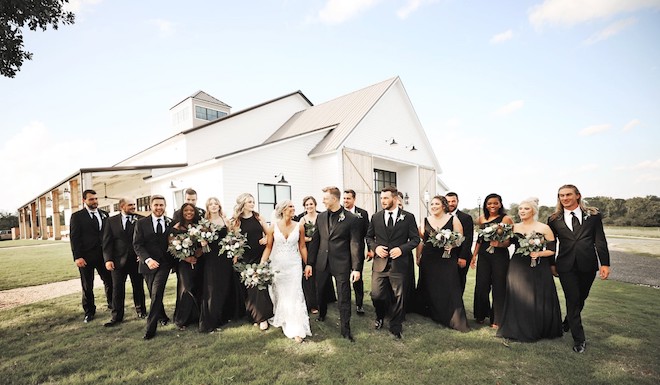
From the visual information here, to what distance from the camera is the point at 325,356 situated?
4.40 meters

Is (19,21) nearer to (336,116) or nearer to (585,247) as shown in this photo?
(585,247)

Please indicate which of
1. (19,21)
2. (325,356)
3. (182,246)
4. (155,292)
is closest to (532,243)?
(325,356)

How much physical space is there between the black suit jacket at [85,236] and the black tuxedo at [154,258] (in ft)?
4.51

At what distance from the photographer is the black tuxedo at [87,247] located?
237 inches

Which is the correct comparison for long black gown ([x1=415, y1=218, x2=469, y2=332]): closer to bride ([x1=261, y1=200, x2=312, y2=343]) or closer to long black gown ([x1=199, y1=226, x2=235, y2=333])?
bride ([x1=261, y1=200, x2=312, y2=343])

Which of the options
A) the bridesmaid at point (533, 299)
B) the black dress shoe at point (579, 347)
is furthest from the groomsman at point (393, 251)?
the black dress shoe at point (579, 347)

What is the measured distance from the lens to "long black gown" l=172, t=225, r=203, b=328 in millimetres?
5438

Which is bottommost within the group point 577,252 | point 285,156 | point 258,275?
point 258,275

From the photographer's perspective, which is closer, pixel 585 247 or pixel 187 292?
pixel 585 247

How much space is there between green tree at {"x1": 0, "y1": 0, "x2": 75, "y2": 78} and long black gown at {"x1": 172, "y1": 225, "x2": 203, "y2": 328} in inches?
205

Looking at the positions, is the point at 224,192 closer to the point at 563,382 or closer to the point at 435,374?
the point at 435,374

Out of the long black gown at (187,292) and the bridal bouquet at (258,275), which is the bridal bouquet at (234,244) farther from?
the long black gown at (187,292)

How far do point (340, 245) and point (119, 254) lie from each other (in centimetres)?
393

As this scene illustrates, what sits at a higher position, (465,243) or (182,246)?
(182,246)
